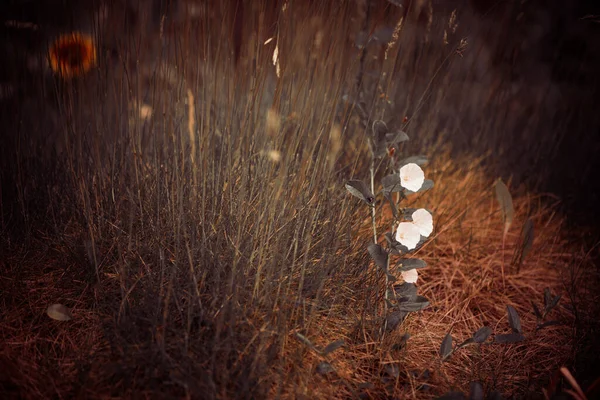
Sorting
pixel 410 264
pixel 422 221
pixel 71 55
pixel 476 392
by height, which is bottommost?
pixel 476 392

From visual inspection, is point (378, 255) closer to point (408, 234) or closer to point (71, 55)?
point (408, 234)

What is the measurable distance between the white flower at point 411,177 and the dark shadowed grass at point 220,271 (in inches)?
7.5

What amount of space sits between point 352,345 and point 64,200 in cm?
92

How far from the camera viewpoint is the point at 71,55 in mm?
1074

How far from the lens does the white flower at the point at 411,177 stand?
0.94 m

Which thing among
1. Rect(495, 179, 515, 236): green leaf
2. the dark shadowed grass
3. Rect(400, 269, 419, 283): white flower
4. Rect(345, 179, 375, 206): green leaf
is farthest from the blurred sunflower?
Rect(495, 179, 515, 236): green leaf

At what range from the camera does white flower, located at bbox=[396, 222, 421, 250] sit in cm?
95

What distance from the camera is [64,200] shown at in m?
1.19

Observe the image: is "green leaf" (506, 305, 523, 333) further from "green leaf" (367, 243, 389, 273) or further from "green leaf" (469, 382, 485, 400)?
"green leaf" (367, 243, 389, 273)

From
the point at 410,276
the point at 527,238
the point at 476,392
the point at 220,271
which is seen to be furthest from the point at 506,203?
the point at 220,271

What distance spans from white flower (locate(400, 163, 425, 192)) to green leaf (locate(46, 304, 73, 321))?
2.68 feet

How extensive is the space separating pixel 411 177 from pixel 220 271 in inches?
19.9

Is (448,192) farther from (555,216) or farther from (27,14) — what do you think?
(27,14)

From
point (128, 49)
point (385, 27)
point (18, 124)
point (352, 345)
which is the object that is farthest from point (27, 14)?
point (352, 345)
